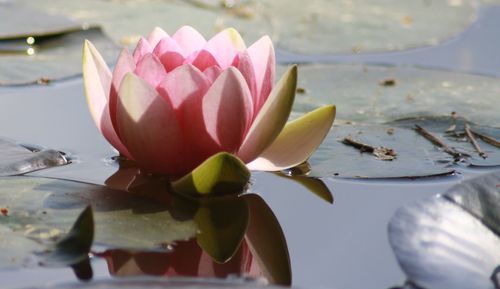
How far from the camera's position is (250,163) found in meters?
1.33

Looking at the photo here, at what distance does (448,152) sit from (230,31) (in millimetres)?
418

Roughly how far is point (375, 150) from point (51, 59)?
34.3 inches

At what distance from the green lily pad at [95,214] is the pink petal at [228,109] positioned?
142 mm

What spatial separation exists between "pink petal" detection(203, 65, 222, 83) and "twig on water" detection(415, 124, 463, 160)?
1.43ft

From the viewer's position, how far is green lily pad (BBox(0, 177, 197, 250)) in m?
1.06

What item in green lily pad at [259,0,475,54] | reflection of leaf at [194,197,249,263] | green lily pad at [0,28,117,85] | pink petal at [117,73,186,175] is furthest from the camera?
green lily pad at [259,0,475,54]

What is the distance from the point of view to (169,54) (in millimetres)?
1275

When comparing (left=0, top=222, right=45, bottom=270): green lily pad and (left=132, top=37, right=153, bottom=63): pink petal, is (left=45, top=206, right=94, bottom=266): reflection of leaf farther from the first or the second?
(left=132, top=37, right=153, bottom=63): pink petal

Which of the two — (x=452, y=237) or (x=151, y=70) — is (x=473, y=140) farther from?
(x=151, y=70)

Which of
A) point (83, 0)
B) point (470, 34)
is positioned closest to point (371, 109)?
point (470, 34)

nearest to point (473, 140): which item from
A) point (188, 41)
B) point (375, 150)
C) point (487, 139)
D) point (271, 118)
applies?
point (487, 139)

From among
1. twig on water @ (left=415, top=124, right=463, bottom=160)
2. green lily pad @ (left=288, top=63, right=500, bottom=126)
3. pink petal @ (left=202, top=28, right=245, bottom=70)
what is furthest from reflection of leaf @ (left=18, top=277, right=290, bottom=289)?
green lily pad @ (left=288, top=63, right=500, bottom=126)

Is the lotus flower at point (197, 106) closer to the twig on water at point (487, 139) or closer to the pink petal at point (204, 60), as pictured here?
the pink petal at point (204, 60)

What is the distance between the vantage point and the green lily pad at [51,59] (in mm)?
1824
